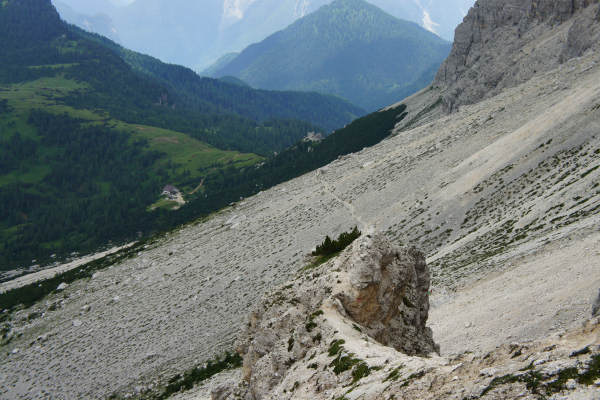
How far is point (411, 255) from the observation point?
2570cm

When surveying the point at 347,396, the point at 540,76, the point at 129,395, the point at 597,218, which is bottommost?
the point at 129,395

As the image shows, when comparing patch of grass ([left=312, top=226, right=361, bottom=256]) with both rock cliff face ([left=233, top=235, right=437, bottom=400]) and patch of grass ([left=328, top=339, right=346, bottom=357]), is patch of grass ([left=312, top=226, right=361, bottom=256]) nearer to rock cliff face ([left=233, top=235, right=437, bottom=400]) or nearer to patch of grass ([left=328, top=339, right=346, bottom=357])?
rock cliff face ([left=233, top=235, right=437, bottom=400])

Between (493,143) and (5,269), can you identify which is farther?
(5,269)

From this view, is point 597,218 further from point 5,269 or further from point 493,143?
point 5,269

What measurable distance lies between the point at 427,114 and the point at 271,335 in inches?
5633

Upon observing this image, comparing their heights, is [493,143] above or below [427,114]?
below

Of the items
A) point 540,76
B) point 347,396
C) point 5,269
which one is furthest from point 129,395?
point 5,269

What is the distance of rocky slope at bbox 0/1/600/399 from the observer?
23.1 metres

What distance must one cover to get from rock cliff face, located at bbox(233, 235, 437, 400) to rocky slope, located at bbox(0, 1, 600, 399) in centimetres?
238

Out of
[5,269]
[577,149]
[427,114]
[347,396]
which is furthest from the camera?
[5,269]

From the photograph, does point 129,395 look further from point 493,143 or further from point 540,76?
point 540,76

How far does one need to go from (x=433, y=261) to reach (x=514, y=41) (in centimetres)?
9288

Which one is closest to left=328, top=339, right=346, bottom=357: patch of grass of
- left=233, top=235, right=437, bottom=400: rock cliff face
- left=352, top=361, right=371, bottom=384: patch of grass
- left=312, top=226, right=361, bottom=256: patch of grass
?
left=233, top=235, right=437, bottom=400: rock cliff face

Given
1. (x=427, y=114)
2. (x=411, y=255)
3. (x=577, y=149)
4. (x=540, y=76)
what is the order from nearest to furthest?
(x=411, y=255), (x=577, y=149), (x=540, y=76), (x=427, y=114)
